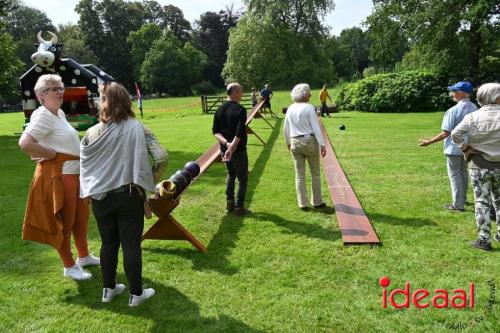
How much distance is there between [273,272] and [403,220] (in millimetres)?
2369

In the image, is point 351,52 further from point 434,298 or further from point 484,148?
point 434,298

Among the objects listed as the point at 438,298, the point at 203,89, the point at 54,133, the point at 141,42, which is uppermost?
the point at 141,42

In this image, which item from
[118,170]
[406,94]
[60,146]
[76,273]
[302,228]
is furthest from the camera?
[406,94]

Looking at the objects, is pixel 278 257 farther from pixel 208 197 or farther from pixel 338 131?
pixel 338 131

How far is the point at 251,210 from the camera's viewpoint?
6.33m

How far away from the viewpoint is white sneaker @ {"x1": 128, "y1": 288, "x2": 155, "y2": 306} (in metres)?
3.63

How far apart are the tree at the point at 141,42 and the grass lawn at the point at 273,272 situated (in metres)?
68.9

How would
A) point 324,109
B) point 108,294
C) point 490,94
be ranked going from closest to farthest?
point 108,294 → point 490,94 → point 324,109

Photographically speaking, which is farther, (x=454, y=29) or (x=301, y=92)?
(x=454, y=29)

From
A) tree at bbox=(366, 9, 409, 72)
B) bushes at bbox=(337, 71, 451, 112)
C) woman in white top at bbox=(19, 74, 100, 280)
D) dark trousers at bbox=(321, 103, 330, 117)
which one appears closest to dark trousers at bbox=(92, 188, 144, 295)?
woman in white top at bbox=(19, 74, 100, 280)

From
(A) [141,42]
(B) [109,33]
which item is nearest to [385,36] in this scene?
(A) [141,42]

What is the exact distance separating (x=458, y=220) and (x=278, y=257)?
2.68 metres

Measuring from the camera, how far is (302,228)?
5.48 metres

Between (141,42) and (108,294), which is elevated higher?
(141,42)
